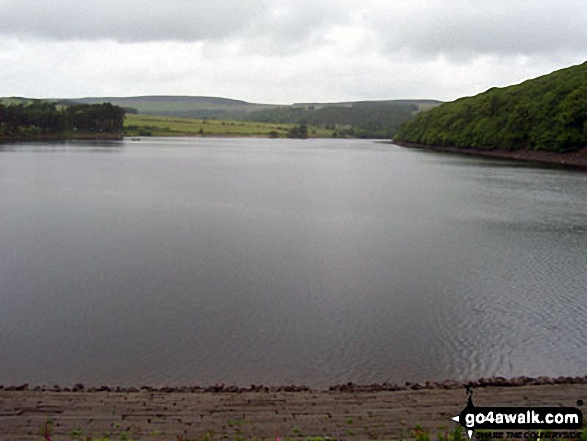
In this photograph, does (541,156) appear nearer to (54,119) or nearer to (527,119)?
(527,119)

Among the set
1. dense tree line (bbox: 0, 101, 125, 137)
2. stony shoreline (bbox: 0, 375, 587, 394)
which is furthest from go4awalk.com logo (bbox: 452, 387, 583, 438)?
dense tree line (bbox: 0, 101, 125, 137)

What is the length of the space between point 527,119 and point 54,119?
332ft

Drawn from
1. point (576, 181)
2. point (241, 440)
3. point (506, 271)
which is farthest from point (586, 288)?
point (576, 181)

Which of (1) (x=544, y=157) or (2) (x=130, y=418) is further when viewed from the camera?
(1) (x=544, y=157)

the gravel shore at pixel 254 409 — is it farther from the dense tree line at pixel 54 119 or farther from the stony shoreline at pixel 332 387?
the dense tree line at pixel 54 119

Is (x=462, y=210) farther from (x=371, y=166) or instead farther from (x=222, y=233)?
(x=371, y=166)

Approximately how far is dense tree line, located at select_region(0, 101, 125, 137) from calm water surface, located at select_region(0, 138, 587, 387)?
9284 centimetres

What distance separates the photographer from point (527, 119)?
8969cm

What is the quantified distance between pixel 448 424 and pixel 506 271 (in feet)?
49.7

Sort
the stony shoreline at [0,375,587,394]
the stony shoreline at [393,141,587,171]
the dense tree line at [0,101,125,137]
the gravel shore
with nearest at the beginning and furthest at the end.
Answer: the gravel shore, the stony shoreline at [0,375,587,394], the stony shoreline at [393,141,587,171], the dense tree line at [0,101,125,137]

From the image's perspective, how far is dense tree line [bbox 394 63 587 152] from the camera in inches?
3113

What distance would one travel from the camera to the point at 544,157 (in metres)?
85.2

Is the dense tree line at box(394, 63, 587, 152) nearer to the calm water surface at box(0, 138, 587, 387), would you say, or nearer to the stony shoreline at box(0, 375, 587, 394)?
the calm water surface at box(0, 138, 587, 387)

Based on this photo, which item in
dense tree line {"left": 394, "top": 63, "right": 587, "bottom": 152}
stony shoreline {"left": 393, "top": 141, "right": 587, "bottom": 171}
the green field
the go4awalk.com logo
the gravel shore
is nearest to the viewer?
the go4awalk.com logo
